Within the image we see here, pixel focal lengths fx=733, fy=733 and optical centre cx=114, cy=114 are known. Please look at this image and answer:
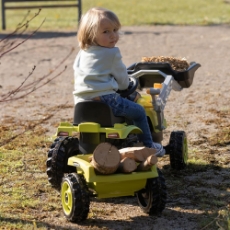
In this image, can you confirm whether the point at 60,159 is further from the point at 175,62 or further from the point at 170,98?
the point at 170,98

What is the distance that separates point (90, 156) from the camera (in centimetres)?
496

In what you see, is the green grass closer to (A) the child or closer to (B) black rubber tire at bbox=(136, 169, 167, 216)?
(A) the child

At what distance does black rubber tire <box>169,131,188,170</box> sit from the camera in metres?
5.91

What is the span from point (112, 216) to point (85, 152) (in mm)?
517

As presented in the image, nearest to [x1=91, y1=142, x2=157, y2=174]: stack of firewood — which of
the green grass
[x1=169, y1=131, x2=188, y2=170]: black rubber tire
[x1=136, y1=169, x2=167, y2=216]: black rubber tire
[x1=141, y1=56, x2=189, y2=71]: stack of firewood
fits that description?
[x1=136, y1=169, x2=167, y2=216]: black rubber tire

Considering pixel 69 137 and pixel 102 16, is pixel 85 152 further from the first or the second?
pixel 102 16

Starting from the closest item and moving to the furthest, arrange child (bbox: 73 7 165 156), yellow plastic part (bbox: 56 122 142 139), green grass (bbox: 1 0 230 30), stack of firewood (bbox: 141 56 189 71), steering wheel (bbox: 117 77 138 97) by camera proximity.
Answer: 1. yellow plastic part (bbox: 56 122 142 139)
2. child (bbox: 73 7 165 156)
3. steering wheel (bbox: 117 77 138 97)
4. stack of firewood (bbox: 141 56 189 71)
5. green grass (bbox: 1 0 230 30)

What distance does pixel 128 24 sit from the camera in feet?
53.5

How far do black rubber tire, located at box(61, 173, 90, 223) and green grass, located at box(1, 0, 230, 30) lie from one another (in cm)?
1145

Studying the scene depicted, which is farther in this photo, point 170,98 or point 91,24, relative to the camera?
point 170,98

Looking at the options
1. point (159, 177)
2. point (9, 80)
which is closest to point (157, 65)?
point (159, 177)

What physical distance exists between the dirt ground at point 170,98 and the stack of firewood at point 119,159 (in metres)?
0.36

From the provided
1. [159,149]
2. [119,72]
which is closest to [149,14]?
[159,149]

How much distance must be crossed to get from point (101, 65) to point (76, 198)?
0.96 metres
